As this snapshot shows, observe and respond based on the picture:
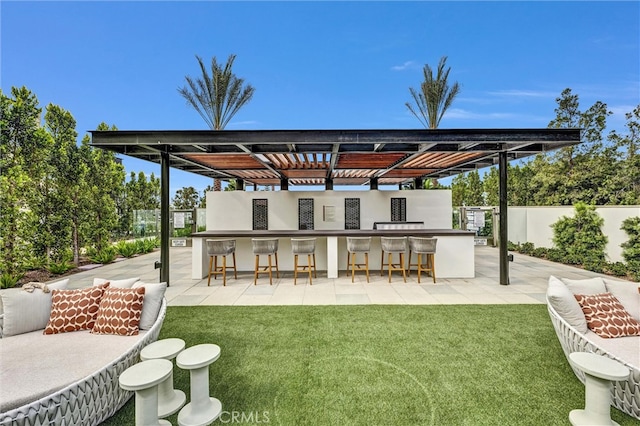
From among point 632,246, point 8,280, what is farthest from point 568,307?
point 8,280

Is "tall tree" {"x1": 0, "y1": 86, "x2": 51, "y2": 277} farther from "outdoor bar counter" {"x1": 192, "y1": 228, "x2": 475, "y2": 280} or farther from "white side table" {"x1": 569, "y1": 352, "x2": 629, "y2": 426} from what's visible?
"white side table" {"x1": 569, "y1": 352, "x2": 629, "y2": 426}

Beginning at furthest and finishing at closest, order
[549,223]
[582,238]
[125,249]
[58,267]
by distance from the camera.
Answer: [125,249], [549,223], [582,238], [58,267]

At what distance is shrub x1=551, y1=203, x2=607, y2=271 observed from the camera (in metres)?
7.48

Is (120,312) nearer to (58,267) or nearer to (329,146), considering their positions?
(329,146)

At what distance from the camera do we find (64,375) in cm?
189

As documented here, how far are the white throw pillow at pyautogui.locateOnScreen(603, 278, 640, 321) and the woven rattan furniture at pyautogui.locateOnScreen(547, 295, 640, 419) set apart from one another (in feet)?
1.09

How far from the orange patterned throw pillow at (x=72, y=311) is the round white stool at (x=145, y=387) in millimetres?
1141

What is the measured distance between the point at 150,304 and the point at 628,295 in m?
4.57

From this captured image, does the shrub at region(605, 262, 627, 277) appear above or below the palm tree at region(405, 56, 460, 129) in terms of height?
below

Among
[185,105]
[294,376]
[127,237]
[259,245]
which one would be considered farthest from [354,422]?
[127,237]

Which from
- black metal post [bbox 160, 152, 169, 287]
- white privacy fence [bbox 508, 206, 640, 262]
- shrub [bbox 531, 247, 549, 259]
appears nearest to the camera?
black metal post [bbox 160, 152, 169, 287]

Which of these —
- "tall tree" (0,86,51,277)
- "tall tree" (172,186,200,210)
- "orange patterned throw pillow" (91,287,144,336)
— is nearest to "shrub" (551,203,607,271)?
"orange patterned throw pillow" (91,287,144,336)

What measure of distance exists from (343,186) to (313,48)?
26.6ft

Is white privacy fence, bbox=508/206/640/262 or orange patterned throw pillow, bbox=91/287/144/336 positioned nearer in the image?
orange patterned throw pillow, bbox=91/287/144/336
